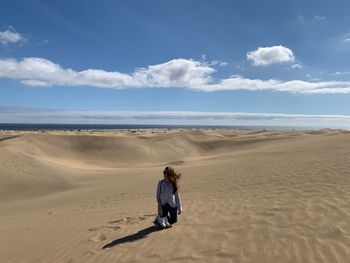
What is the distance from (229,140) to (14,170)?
28.8 metres

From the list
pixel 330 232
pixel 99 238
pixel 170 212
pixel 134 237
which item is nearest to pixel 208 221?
pixel 170 212

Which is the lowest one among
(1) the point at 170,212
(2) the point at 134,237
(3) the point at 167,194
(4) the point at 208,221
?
(2) the point at 134,237

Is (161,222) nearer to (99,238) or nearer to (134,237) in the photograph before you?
(134,237)

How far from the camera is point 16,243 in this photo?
957 centimetres

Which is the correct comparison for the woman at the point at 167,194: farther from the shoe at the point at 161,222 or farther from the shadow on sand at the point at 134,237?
the shadow on sand at the point at 134,237

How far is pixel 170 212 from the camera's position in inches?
362

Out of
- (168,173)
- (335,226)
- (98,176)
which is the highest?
(168,173)

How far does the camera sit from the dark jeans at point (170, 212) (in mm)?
9078

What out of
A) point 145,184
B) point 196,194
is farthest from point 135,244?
point 145,184

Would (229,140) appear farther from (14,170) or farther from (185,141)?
(14,170)

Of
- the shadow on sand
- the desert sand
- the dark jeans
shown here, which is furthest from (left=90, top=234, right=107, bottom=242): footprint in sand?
the dark jeans

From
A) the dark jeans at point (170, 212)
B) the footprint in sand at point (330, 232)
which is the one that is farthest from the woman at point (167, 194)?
the footprint in sand at point (330, 232)

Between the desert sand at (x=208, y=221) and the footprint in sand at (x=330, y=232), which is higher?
the footprint in sand at (x=330, y=232)

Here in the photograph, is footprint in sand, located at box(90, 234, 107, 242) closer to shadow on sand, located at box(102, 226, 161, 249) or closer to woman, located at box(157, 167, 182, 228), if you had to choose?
shadow on sand, located at box(102, 226, 161, 249)
